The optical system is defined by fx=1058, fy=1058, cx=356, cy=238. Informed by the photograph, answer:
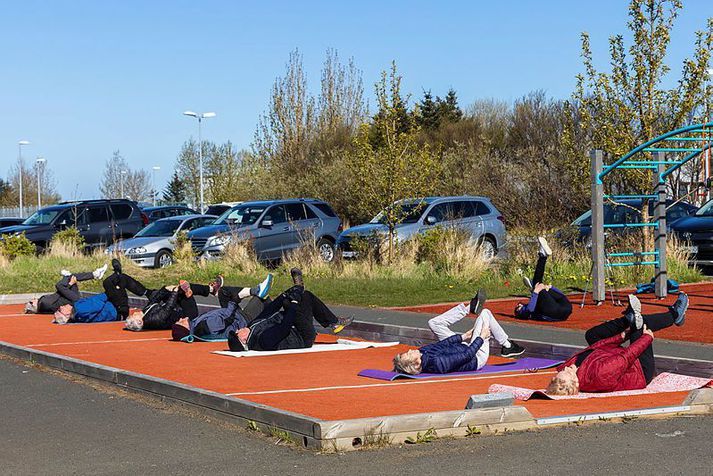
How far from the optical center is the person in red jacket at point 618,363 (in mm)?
9352

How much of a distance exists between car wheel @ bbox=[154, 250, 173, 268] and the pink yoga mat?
21.0 metres

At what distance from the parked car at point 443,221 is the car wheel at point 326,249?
1005 mm

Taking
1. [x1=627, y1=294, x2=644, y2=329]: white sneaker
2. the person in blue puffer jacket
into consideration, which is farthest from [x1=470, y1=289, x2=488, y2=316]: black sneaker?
[x1=627, y1=294, x2=644, y2=329]: white sneaker

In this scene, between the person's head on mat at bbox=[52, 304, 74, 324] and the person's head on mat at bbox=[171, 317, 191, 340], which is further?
the person's head on mat at bbox=[52, 304, 74, 324]

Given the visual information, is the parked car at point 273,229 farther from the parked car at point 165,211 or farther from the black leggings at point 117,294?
the parked car at point 165,211

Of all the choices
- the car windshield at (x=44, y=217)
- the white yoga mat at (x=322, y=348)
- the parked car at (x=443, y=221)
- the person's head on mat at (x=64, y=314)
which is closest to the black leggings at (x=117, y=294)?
the person's head on mat at (x=64, y=314)

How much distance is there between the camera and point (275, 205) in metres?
29.6

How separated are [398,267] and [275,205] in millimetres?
6233

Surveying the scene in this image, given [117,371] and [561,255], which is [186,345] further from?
[561,255]

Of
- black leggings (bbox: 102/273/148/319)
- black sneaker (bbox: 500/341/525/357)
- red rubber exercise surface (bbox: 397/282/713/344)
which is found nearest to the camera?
black sneaker (bbox: 500/341/525/357)

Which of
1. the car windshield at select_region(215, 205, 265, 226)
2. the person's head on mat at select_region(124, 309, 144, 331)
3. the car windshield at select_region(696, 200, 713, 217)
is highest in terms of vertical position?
the car windshield at select_region(215, 205, 265, 226)

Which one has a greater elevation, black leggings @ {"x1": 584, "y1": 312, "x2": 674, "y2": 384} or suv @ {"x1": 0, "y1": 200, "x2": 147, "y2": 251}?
suv @ {"x1": 0, "y1": 200, "x2": 147, "y2": 251}

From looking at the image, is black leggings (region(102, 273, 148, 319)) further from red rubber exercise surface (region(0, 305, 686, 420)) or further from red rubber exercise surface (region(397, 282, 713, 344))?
red rubber exercise surface (region(397, 282, 713, 344))

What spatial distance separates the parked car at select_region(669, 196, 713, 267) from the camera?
76.4 ft
